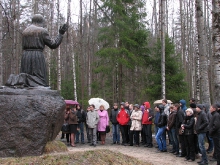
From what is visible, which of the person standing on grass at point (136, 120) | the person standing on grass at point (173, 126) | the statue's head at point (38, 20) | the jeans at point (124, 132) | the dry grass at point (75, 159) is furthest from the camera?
the jeans at point (124, 132)

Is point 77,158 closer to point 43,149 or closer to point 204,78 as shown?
point 43,149

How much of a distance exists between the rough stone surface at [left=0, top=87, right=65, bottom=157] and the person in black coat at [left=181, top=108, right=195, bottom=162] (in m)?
4.21

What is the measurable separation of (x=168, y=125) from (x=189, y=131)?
1.29 meters

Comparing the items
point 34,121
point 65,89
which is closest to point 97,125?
point 34,121

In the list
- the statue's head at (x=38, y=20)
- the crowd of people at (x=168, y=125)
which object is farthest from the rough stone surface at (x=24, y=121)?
the crowd of people at (x=168, y=125)

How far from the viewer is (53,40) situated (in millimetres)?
7395

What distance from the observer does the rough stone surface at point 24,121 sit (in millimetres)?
6258

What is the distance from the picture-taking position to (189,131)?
8320 mm

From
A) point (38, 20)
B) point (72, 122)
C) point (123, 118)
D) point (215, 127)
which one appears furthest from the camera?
point (123, 118)

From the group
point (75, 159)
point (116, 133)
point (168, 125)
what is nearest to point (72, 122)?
point (116, 133)

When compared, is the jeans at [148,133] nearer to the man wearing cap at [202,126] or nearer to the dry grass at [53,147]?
the man wearing cap at [202,126]

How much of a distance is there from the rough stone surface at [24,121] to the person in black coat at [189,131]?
421cm

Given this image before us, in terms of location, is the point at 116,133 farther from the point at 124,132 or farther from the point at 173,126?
the point at 173,126

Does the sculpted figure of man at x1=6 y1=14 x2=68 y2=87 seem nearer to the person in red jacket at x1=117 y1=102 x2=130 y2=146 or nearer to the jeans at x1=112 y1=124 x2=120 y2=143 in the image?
the person in red jacket at x1=117 y1=102 x2=130 y2=146
